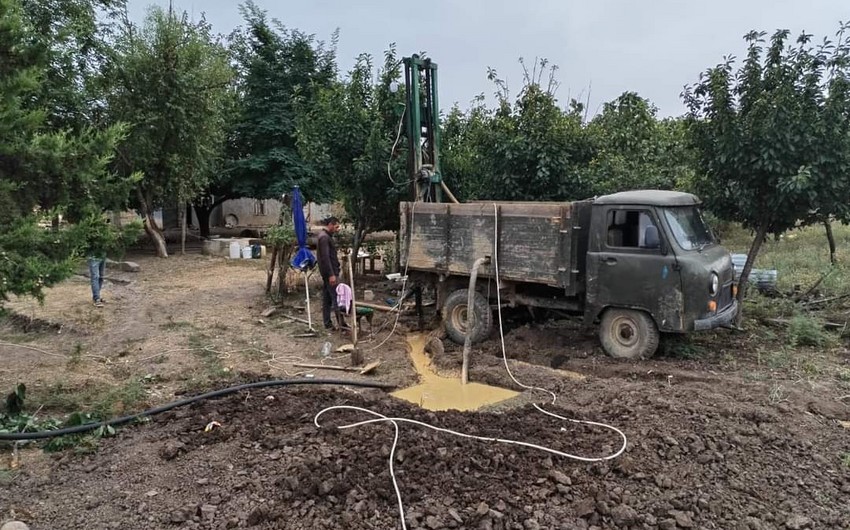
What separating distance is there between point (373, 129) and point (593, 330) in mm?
5902

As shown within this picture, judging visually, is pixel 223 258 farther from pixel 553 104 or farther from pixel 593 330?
pixel 593 330

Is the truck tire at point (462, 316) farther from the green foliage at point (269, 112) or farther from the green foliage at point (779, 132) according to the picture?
the green foliage at point (269, 112)

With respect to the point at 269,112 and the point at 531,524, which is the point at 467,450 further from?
the point at 269,112

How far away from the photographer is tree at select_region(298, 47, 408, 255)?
1215 centimetres

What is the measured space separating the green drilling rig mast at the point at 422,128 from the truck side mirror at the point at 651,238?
13.2 feet

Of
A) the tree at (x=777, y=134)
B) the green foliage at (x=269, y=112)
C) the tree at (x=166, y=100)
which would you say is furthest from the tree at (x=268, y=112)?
the tree at (x=777, y=134)

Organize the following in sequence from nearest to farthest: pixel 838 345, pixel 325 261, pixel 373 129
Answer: pixel 838 345
pixel 325 261
pixel 373 129

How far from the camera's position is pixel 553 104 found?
10.9 meters

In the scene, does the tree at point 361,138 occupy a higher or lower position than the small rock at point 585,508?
higher

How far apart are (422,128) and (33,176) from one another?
6.46 metres

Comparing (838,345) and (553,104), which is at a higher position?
(553,104)

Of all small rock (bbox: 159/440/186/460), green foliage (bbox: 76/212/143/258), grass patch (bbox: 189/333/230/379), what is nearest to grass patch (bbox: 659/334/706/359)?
grass patch (bbox: 189/333/230/379)

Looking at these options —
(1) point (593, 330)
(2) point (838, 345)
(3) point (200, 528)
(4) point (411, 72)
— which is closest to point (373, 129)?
(4) point (411, 72)

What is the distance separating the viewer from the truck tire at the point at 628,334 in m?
7.47
